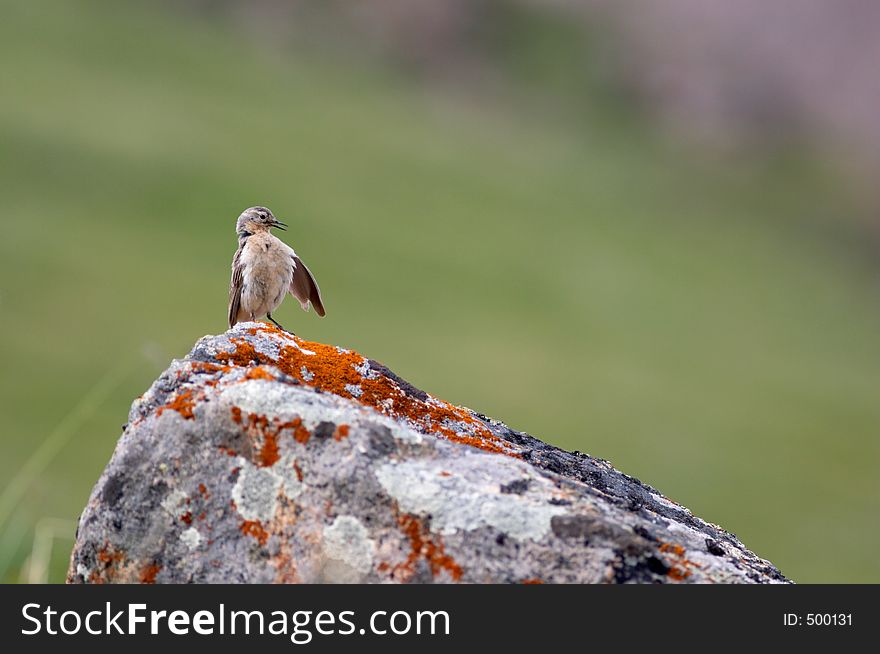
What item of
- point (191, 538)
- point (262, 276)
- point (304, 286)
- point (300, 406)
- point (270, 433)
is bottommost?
point (191, 538)

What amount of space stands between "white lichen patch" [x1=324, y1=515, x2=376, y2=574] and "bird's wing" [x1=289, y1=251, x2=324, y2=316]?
3.36m

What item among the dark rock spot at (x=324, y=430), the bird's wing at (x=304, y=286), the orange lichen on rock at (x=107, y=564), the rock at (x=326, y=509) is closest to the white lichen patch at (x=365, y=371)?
the rock at (x=326, y=509)

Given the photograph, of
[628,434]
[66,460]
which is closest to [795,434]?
[628,434]

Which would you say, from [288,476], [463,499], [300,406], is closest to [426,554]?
[463,499]

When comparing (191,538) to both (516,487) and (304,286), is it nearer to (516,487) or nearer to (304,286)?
(516,487)

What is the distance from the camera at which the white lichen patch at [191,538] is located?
4.20 meters

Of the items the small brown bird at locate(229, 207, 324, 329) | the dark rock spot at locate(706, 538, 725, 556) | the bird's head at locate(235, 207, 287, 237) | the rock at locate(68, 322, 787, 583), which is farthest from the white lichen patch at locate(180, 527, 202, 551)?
the bird's head at locate(235, 207, 287, 237)

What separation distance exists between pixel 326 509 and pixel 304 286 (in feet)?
12.0

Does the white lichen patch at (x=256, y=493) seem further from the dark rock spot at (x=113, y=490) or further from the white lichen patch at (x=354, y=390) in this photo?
the white lichen patch at (x=354, y=390)

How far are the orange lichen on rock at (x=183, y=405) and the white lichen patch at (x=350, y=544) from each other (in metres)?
0.72

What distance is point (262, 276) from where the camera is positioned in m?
7.20

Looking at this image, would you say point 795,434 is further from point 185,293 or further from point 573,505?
point 573,505

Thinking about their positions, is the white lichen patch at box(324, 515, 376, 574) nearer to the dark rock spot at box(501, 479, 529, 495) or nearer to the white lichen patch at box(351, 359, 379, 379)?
the dark rock spot at box(501, 479, 529, 495)

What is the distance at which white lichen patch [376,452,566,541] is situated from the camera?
3.98 metres
